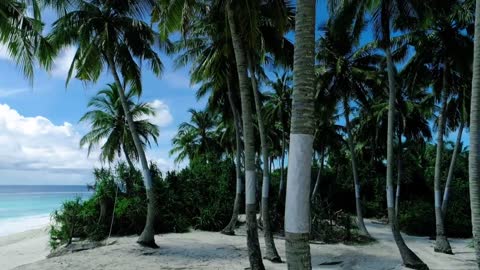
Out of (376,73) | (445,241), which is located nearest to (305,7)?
(445,241)

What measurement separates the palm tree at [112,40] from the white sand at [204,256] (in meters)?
1.20

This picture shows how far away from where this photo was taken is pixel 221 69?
15.1 meters

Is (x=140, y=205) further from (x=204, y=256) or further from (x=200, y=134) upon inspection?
(x=200, y=134)

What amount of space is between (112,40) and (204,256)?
7.82 meters

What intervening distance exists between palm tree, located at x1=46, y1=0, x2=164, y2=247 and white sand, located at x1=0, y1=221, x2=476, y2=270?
1.20 meters

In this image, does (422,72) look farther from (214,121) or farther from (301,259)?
(214,121)

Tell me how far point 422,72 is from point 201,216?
12.0 m

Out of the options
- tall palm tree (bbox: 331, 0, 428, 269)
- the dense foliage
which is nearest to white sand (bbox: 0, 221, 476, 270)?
the dense foliage

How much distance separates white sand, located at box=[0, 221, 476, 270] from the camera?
423 inches

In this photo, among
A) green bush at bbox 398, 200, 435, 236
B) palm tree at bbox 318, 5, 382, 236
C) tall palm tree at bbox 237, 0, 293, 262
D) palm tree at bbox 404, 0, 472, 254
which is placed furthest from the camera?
green bush at bbox 398, 200, 435, 236

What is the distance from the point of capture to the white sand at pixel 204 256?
1074 centimetres

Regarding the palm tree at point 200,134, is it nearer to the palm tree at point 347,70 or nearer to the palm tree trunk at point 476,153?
the palm tree at point 347,70

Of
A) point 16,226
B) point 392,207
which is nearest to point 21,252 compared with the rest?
point 392,207

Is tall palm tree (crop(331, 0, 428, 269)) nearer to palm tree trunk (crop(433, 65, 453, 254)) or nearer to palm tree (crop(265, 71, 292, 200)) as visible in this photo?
palm tree trunk (crop(433, 65, 453, 254))
